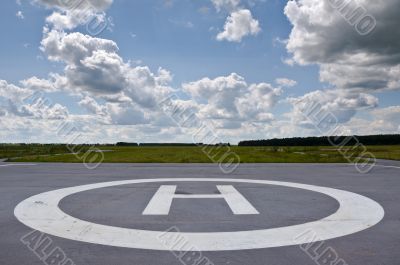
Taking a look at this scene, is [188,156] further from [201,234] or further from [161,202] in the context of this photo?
[201,234]

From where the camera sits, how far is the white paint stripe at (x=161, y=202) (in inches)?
328

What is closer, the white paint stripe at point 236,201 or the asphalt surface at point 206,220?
the asphalt surface at point 206,220

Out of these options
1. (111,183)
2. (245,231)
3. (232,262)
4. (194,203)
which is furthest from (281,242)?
(111,183)

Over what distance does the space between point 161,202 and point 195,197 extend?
1268 mm

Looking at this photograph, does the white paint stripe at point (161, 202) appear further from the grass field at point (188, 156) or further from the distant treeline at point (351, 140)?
the distant treeline at point (351, 140)

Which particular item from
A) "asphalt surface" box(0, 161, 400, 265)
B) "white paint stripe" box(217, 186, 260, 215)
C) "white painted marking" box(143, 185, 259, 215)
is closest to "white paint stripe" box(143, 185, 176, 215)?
"white painted marking" box(143, 185, 259, 215)

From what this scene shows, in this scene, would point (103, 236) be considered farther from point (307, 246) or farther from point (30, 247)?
point (307, 246)

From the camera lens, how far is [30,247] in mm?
5621

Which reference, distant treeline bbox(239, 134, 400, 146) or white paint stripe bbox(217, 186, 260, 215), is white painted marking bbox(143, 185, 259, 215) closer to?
white paint stripe bbox(217, 186, 260, 215)

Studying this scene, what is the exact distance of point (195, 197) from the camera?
411 inches

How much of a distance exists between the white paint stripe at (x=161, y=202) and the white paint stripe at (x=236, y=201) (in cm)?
151

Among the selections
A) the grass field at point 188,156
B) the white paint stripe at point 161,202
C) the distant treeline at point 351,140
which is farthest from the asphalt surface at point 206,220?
the distant treeline at point 351,140

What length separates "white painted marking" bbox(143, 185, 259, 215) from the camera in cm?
838

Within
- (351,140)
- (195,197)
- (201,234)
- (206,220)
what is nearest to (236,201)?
(195,197)
